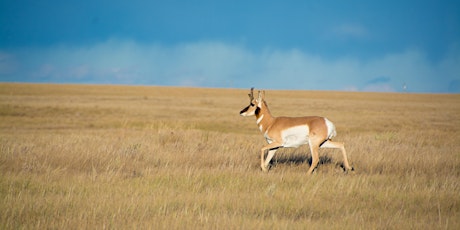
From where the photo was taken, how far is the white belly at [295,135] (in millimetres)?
10438

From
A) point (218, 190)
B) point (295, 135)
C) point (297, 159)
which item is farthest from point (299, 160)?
point (218, 190)

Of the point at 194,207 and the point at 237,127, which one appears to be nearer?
the point at 194,207

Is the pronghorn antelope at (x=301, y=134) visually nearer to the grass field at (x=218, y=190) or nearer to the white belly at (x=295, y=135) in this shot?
the white belly at (x=295, y=135)

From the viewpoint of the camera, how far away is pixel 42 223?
19.7 ft

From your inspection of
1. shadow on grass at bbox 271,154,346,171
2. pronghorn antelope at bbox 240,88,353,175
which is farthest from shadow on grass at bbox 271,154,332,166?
pronghorn antelope at bbox 240,88,353,175

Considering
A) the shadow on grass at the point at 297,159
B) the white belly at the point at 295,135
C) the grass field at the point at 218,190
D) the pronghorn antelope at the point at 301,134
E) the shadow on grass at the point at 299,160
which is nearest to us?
the grass field at the point at 218,190

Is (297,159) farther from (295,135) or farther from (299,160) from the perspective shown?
(295,135)

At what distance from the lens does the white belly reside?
10.4 m

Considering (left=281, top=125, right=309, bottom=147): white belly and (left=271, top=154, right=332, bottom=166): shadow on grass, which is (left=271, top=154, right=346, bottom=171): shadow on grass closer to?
(left=271, top=154, right=332, bottom=166): shadow on grass

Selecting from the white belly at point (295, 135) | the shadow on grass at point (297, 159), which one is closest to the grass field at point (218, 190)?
the shadow on grass at point (297, 159)

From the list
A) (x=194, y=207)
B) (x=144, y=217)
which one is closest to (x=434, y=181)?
(x=194, y=207)

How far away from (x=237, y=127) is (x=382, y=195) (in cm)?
2418

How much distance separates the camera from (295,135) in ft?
34.4

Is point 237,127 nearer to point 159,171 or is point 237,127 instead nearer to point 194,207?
point 159,171
